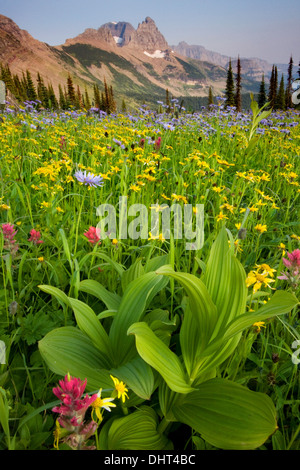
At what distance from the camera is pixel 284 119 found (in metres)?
9.91

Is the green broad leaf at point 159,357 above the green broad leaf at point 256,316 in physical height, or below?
below

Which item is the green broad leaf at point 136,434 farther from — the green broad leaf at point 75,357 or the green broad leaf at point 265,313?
the green broad leaf at point 265,313

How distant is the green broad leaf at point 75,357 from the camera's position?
1.10m

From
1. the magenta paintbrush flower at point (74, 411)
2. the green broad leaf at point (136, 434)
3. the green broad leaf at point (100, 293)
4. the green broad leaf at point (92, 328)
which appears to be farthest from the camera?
the green broad leaf at point (100, 293)

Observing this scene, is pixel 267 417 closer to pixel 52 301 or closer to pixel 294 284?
pixel 294 284

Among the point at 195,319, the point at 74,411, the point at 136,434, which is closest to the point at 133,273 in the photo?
the point at 195,319

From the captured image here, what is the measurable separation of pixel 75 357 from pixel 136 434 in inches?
14.0

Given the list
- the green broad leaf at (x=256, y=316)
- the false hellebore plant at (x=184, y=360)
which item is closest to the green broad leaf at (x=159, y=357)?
the false hellebore plant at (x=184, y=360)

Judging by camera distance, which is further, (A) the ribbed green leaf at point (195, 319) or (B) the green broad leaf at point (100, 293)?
(B) the green broad leaf at point (100, 293)

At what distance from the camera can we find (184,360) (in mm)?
1133

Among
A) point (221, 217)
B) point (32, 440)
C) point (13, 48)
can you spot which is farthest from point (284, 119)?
point (13, 48)

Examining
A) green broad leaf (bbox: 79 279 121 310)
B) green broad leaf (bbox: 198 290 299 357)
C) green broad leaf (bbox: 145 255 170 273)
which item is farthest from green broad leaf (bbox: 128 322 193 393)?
green broad leaf (bbox: 145 255 170 273)

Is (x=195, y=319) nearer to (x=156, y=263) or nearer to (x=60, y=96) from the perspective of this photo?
(x=156, y=263)

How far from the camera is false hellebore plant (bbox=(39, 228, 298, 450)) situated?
0.95 meters
